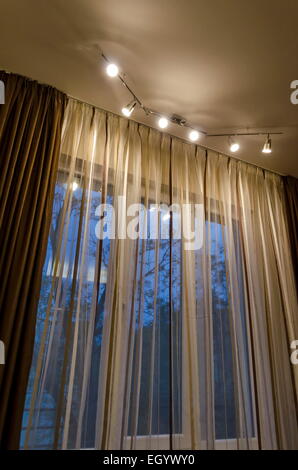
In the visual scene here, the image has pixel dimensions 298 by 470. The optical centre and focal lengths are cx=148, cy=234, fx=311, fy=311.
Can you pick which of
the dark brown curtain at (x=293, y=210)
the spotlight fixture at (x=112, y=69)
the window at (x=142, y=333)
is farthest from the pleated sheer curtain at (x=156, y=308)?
the spotlight fixture at (x=112, y=69)

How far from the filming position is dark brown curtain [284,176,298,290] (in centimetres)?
244

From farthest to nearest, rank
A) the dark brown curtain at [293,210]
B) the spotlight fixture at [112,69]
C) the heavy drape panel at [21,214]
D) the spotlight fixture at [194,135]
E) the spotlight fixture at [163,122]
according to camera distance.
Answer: the dark brown curtain at [293,210], the spotlight fixture at [194,135], the spotlight fixture at [163,122], the spotlight fixture at [112,69], the heavy drape panel at [21,214]

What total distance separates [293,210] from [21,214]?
210cm

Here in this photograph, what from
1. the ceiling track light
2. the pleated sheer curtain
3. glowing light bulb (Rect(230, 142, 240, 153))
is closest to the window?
the pleated sheer curtain

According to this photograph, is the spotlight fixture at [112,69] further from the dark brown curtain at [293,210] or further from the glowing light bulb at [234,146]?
the dark brown curtain at [293,210]

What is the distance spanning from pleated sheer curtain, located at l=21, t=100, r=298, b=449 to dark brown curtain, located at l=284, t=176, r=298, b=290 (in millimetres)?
126

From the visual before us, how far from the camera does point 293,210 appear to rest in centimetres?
256

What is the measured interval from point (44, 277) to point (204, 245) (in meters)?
1.02

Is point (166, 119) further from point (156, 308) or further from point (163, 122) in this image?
point (156, 308)

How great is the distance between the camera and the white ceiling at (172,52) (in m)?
1.47

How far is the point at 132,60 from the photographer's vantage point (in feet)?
5.57

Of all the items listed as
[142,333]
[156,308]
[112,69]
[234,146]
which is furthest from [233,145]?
[142,333]

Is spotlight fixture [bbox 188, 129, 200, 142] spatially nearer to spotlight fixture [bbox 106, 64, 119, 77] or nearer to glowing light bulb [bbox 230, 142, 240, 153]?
glowing light bulb [bbox 230, 142, 240, 153]

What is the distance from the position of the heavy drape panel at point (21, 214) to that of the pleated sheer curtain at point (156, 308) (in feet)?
0.23
